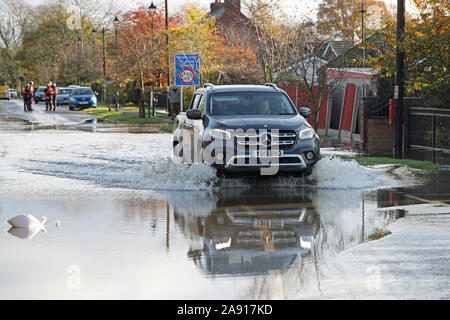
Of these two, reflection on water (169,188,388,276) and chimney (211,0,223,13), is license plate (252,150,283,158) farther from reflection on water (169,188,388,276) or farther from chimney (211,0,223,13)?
chimney (211,0,223,13)

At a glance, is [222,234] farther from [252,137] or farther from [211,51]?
[211,51]

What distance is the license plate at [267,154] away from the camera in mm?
13909

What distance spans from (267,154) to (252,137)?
0.39 meters

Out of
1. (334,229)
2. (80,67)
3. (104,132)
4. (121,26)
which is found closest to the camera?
(334,229)

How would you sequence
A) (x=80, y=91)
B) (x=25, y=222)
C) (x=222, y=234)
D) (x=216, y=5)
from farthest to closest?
(x=216, y=5) → (x=80, y=91) → (x=25, y=222) → (x=222, y=234)

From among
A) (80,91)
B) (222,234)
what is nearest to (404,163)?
(222,234)

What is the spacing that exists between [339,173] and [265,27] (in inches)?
558

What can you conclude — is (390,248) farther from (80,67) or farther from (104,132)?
(80,67)

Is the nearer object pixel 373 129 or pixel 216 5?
pixel 373 129

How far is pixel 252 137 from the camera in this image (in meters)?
13.9

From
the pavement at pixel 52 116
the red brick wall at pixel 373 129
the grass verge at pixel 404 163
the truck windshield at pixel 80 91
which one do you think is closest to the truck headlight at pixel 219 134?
the grass verge at pixel 404 163

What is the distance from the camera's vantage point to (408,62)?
74.7ft

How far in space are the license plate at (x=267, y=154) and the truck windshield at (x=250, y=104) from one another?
4.79ft

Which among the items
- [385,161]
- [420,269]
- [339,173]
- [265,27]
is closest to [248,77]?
[265,27]
